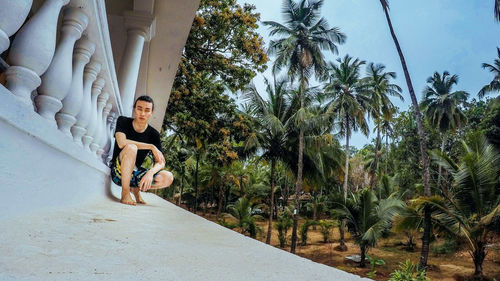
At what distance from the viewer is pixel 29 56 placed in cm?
120

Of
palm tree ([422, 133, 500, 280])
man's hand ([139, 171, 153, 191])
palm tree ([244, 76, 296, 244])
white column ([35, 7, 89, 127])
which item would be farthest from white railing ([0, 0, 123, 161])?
palm tree ([244, 76, 296, 244])

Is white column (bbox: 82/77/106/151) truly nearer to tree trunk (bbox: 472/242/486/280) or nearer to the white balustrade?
the white balustrade

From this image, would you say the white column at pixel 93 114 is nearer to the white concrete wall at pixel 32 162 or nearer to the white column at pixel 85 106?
the white column at pixel 85 106

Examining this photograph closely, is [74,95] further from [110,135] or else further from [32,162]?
[110,135]

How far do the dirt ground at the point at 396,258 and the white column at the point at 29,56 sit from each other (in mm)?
13535

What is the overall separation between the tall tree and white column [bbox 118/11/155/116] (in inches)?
750

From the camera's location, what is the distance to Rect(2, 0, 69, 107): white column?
1.20 m

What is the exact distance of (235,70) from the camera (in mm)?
9367

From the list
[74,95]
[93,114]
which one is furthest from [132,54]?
[74,95]

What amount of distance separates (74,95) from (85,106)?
305 mm

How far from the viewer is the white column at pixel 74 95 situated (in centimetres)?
174

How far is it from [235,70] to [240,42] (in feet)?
2.68

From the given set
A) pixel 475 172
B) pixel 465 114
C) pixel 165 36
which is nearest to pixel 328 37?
pixel 475 172

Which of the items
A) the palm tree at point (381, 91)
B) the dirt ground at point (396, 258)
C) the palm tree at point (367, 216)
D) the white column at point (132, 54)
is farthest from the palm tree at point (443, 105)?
the white column at point (132, 54)
